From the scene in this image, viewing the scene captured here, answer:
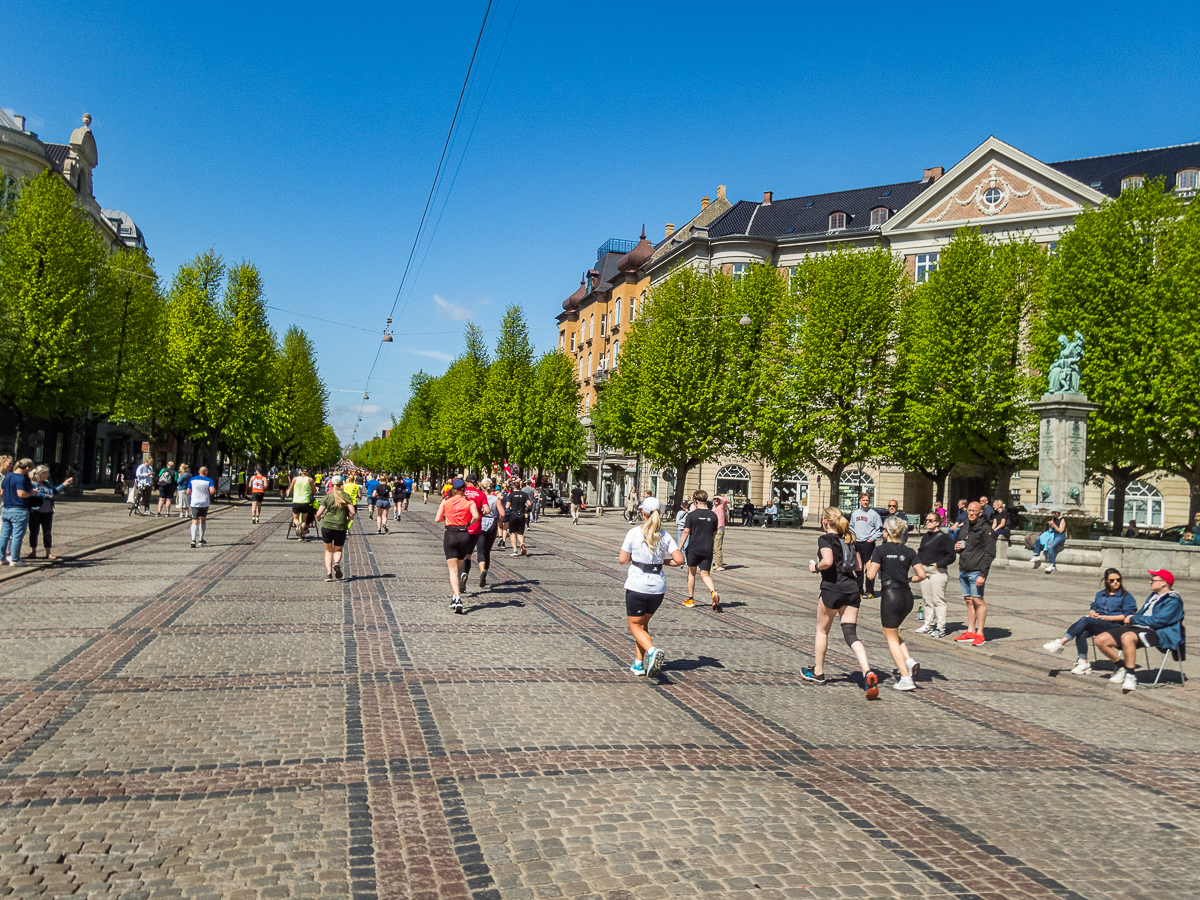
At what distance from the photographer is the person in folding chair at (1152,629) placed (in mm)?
9491

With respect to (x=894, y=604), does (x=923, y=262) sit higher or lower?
higher

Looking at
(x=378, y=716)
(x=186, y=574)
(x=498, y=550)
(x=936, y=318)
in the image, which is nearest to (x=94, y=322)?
(x=498, y=550)

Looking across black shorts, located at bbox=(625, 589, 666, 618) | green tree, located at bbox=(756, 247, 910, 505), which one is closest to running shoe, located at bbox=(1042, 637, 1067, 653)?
black shorts, located at bbox=(625, 589, 666, 618)

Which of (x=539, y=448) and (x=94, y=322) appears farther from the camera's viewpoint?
(x=539, y=448)

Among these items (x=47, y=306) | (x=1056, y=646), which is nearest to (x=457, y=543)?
(x=1056, y=646)

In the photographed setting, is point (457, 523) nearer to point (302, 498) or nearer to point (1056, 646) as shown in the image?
point (1056, 646)

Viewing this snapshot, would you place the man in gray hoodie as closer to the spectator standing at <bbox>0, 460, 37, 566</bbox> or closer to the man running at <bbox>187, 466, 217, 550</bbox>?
the spectator standing at <bbox>0, 460, 37, 566</bbox>

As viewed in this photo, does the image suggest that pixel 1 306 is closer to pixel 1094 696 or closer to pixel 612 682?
pixel 612 682

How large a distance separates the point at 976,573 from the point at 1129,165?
49.5m

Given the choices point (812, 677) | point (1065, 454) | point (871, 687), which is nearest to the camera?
point (871, 687)

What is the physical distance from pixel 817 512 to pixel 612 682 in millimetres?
48530

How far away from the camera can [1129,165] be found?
51781mm

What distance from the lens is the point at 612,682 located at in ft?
27.7

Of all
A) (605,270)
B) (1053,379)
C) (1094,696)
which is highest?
(605,270)
